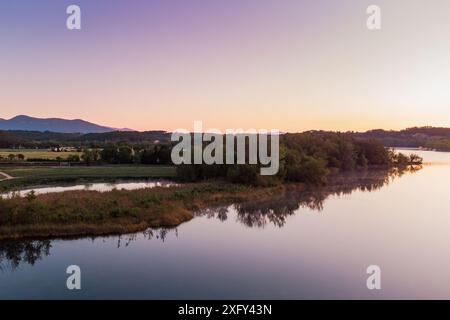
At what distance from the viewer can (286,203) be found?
34062mm

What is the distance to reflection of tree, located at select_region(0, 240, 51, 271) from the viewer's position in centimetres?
1783

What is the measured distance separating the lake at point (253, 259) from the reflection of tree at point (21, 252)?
0.04m

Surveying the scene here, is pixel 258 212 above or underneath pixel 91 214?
underneath

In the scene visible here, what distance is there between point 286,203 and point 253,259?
52.3 feet

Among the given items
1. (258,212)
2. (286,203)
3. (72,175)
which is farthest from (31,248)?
(72,175)

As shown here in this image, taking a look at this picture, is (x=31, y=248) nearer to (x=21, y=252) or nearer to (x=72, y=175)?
(x=21, y=252)

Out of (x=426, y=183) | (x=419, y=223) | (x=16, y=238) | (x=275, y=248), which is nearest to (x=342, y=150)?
(x=426, y=183)

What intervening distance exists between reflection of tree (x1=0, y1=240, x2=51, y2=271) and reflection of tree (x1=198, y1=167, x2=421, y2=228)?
11572 mm

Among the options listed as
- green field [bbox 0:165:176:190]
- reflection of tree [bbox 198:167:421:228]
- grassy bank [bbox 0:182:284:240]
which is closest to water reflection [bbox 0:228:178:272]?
grassy bank [bbox 0:182:284:240]

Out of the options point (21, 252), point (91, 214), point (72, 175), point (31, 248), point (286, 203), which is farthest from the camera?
point (72, 175)

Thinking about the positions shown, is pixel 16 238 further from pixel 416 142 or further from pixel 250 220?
pixel 416 142

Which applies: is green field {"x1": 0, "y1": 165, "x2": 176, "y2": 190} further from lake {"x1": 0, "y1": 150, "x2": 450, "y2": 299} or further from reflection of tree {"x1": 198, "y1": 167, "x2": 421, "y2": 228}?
lake {"x1": 0, "y1": 150, "x2": 450, "y2": 299}
